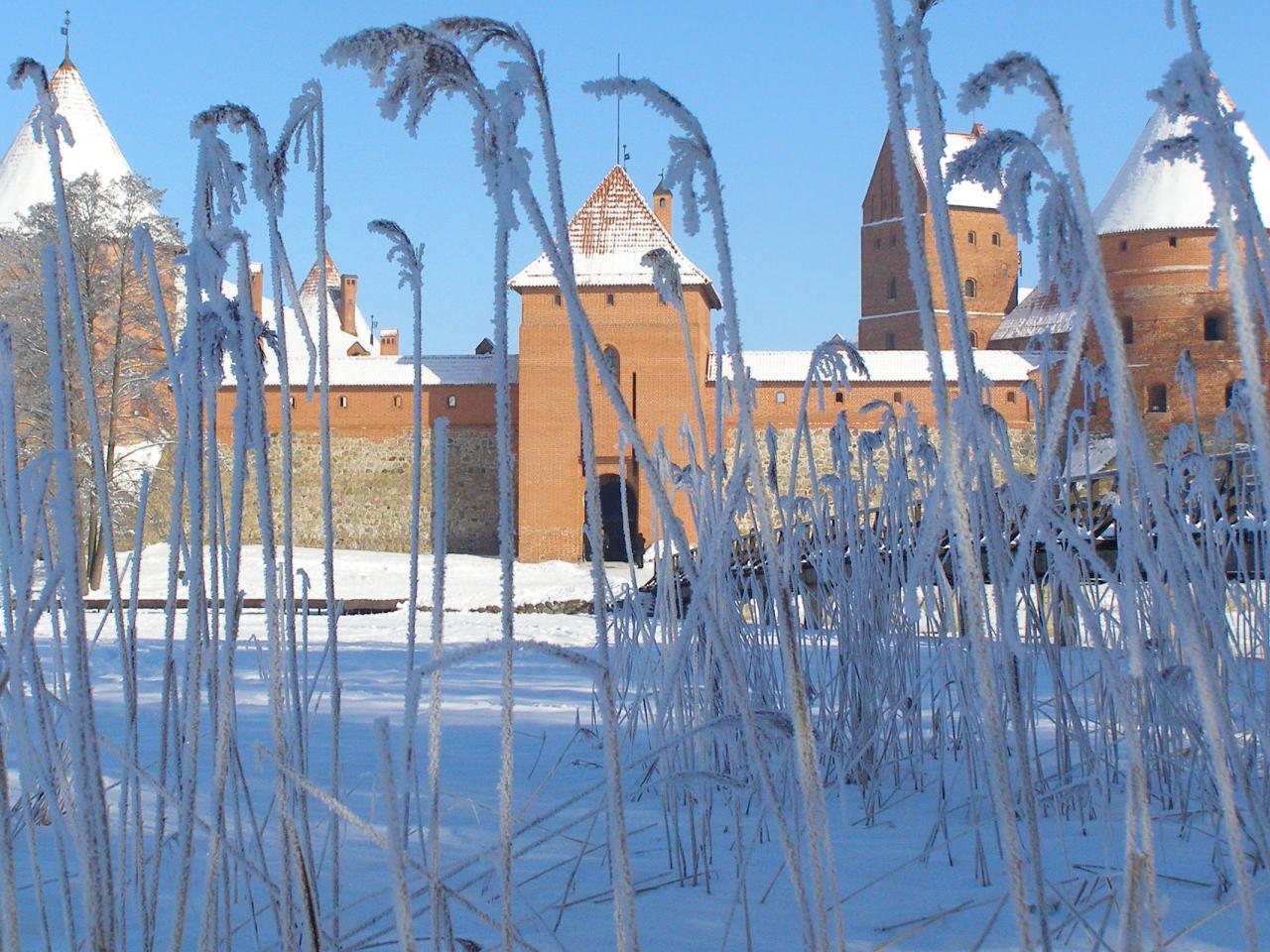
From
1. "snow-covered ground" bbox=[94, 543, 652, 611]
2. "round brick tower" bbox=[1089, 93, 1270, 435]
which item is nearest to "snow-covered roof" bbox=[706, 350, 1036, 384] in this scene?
"round brick tower" bbox=[1089, 93, 1270, 435]

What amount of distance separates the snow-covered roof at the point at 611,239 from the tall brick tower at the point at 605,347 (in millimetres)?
16

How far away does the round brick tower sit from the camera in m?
23.6

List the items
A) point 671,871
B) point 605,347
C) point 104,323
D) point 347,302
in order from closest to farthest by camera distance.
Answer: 1. point 671,871
2. point 104,323
3. point 605,347
4. point 347,302

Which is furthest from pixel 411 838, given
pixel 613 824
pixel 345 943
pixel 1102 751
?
pixel 613 824

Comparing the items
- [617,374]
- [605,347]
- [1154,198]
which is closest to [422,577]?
[605,347]

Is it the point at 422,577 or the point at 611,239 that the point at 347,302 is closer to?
the point at 611,239

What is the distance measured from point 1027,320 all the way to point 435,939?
30.0 metres

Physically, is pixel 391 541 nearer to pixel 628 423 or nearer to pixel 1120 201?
pixel 1120 201

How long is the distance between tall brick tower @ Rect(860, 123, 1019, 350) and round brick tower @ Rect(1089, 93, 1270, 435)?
241 inches

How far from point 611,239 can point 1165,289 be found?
37.1ft

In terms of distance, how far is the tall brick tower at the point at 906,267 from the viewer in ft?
104

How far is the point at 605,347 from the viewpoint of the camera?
19.7 metres

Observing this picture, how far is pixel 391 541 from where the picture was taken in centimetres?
2222

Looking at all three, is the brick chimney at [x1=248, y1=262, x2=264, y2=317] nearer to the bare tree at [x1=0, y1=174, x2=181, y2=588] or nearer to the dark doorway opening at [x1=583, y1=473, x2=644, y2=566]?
the bare tree at [x1=0, y1=174, x2=181, y2=588]
